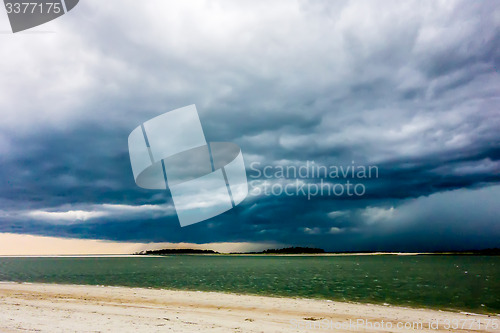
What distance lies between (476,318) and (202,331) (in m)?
18.4

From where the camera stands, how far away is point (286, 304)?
25719 millimetres

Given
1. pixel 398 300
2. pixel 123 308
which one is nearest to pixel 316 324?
pixel 123 308

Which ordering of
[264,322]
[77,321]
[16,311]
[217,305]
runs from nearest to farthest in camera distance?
[77,321] → [264,322] → [16,311] → [217,305]

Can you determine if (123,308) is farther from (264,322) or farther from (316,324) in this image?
(316,324)

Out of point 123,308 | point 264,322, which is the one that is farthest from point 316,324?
point 123,308

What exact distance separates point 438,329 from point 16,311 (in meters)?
24.6

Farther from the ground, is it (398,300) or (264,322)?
(264,322)

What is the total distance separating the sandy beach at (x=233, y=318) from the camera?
16.2 m

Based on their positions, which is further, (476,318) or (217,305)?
(217,305)

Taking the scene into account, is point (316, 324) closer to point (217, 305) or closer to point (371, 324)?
point (371, 324)

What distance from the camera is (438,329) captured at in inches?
709

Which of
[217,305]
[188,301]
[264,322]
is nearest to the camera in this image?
[264,322]

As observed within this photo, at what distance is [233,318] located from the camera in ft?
64.2

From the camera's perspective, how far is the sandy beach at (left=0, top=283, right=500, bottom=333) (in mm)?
16188
